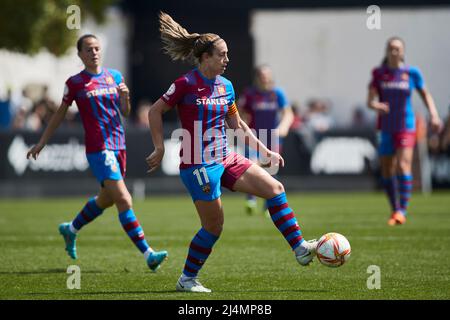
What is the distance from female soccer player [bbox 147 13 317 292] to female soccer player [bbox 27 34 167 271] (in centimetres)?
162

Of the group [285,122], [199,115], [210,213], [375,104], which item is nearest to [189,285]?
[210,213]

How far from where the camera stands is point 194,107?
28.0ft

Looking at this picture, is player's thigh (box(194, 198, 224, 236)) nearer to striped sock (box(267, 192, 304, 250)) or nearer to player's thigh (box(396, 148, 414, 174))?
striped sock (box(267, 192, 304, 250))

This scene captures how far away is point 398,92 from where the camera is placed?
577 inches

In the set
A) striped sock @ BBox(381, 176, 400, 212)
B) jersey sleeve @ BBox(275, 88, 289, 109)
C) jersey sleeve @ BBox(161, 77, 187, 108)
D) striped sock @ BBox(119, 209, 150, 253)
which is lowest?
striped sock @ BBox(381, 176, 400, 212)

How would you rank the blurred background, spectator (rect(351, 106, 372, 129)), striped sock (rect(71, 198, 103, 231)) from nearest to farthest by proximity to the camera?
striped sock (rect(71, 198, 103, 231)) < the blurred background < spectator (rect(351, 106, 372, 129))

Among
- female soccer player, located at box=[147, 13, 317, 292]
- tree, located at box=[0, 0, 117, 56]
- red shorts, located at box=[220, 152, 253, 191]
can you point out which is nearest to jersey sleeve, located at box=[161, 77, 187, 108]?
female soccer player, located at box=[147, 13, 317, 292]

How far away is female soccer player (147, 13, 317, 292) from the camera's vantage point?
27.8ft

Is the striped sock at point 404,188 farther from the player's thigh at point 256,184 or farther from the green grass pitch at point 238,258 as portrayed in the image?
the player's thigh at point 256,184

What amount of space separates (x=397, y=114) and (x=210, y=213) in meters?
6.71

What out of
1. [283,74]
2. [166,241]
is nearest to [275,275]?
[166,241]

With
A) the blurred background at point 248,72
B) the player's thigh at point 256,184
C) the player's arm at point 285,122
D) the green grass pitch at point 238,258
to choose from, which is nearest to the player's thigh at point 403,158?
the green grass pitch at point 238,258

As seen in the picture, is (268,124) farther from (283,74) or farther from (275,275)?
(283,74)

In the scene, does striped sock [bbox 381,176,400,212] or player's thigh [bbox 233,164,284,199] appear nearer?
player's thigh [bbox 233,164,284,199]
